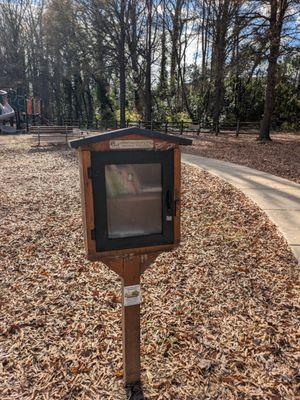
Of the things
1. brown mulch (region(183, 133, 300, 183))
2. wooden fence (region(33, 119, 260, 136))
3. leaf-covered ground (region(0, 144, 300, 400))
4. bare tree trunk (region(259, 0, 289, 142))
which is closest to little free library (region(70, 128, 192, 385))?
leaf-covered ground (region(0, 144, 300, 400))

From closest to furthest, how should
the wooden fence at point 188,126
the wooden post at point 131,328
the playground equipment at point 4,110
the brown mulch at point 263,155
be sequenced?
the wooden post at point 131,328 < the brown mulch at point 263,155 < the wooden fence at point 188,126 < the playground equipment at point 4,110

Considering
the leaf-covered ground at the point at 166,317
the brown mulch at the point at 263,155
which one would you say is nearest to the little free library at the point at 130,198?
the leaf-covered ground at the point at 166,317

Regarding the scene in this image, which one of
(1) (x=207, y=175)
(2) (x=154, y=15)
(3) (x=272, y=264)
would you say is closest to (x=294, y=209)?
(3) (x=272, y=264)

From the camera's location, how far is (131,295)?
201cm

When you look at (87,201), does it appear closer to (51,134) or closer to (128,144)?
(128,144)

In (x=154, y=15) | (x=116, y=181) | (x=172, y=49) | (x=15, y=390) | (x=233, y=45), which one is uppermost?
(x=154, y=15)

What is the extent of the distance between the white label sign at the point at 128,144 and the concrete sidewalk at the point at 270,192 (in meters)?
2.88

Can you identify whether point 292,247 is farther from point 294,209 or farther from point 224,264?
point 294,209

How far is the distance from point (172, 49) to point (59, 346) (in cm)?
3025

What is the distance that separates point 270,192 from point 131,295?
5.29 m

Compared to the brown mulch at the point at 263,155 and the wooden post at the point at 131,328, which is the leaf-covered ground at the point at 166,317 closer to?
the wooden post at the point at 131,328

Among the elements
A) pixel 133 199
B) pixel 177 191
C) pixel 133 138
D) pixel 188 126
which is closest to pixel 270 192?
Result: pixel 177 191

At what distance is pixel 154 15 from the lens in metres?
26.0

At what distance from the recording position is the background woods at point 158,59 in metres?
13.6
